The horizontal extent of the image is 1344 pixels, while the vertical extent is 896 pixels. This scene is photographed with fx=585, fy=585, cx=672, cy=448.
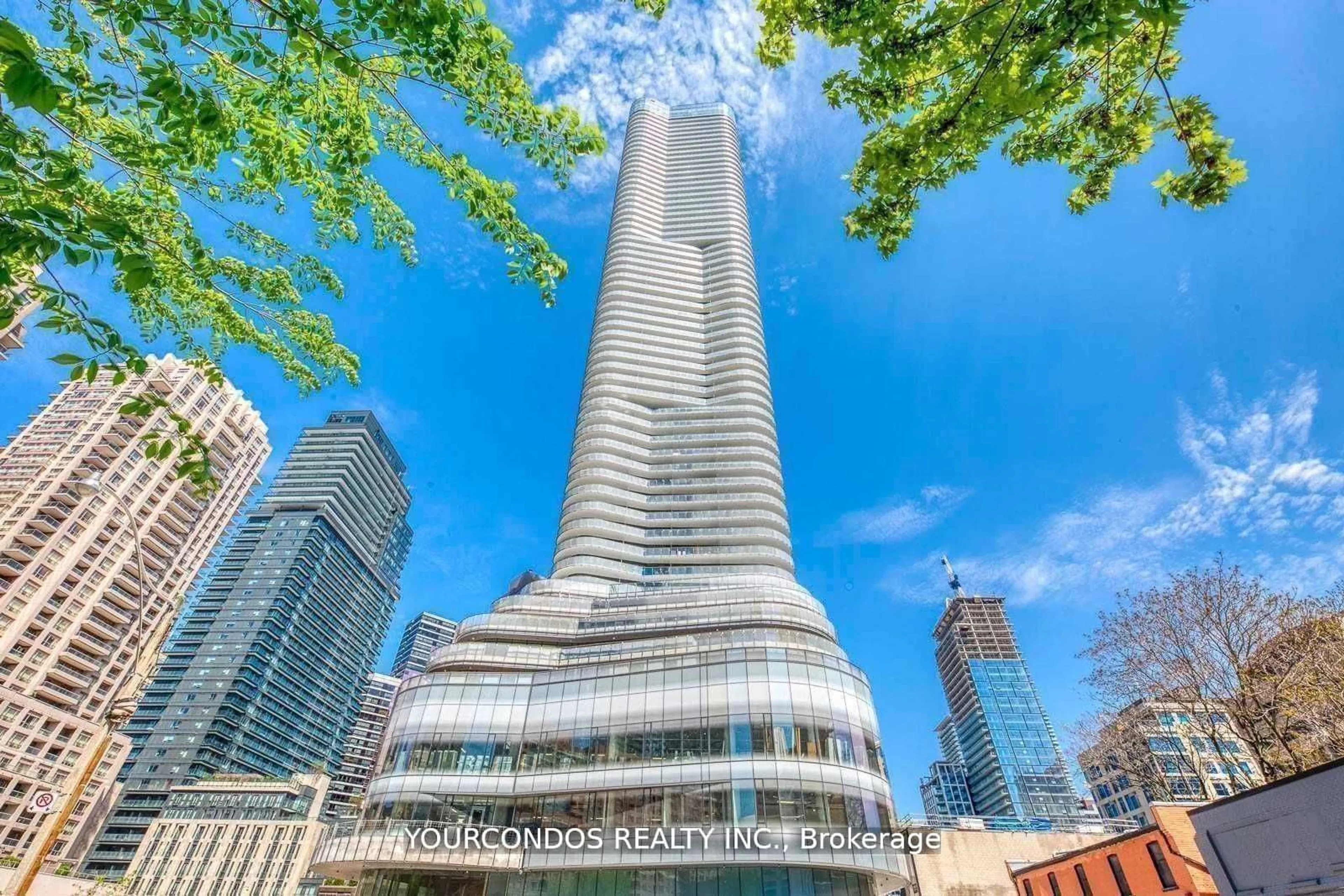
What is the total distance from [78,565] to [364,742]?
359 ft

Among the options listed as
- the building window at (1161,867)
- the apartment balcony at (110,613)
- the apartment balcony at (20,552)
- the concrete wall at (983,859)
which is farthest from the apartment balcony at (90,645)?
the building window at (1161,867)

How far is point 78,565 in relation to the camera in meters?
75.8

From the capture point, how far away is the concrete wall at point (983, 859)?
123ft

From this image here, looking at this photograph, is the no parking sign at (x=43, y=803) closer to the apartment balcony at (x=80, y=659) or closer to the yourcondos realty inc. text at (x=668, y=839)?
the yourcondos realty inc. text at (x=668, y=839)

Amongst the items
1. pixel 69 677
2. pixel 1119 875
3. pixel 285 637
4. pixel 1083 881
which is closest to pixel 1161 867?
pixel 1119 875

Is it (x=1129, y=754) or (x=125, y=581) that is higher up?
(x=125, y=581)

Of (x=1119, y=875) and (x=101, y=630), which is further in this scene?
(x=101, y=630)

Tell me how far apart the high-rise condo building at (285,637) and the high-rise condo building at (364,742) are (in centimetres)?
587

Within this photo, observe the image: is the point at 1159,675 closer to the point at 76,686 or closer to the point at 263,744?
the point at 76,686

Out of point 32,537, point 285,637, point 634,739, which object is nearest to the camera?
point 634,739

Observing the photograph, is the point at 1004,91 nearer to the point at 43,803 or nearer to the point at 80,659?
the point at 43,803

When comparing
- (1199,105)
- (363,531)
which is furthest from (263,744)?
(1199,105)

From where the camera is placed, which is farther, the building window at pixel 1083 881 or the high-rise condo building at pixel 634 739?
the high-rise condo building at pixel 634 739

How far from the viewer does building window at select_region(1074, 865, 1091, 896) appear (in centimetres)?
3011
